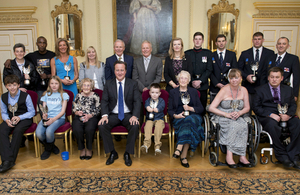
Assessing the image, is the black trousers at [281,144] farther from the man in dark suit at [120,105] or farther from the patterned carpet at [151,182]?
the man in dark suit at [120,105]

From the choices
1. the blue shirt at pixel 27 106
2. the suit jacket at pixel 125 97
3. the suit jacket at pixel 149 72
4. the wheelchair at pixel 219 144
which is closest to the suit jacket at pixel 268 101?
the wheelchair at pixel 219 144

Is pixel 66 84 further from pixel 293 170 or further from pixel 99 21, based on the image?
pixel 293 170

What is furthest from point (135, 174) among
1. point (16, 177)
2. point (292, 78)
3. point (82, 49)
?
point (82, 49)

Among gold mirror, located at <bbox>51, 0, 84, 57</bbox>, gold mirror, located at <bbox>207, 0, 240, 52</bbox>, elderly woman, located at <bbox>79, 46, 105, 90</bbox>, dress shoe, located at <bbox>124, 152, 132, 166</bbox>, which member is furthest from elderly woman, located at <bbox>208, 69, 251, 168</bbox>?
gold mirror, located at <bbox>51, 0, 84, 57</bbox>

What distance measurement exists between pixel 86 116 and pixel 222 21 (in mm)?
4574

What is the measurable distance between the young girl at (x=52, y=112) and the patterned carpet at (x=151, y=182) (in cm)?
59

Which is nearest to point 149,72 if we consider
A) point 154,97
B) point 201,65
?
point 154,97

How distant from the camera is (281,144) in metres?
3.21

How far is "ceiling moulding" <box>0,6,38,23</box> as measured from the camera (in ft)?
20.1

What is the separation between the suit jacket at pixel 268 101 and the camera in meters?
3.45

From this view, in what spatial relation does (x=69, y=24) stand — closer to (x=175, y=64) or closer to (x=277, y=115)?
(x=175, y=64)

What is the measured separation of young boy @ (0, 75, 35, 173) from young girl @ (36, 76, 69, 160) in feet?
0.77

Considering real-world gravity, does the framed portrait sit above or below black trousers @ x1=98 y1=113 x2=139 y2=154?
above

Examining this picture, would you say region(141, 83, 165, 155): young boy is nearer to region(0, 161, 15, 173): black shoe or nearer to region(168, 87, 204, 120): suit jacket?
region(168, 87, 204, 120): suit jacket
